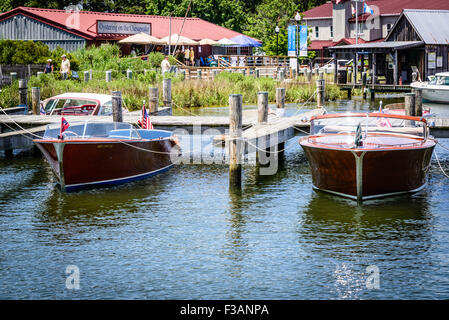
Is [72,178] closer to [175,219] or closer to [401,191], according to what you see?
[175,219]

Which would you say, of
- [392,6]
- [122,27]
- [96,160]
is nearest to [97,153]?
[96,160]

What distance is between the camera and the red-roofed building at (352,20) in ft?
227

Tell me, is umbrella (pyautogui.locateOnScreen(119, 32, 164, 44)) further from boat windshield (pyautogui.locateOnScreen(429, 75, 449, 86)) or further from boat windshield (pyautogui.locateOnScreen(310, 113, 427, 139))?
boat windshield (pyautogui.locateOnScreen(310, 113, 427, 139))

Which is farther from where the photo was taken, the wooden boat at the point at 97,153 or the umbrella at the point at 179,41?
the umbrella at the point at 179,41

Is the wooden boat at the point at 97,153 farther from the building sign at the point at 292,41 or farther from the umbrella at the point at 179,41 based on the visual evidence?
the umbrella at the point at 179,41

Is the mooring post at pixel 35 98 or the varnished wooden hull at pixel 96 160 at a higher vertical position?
the mooring post at pixel 35 98

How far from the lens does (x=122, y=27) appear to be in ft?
183

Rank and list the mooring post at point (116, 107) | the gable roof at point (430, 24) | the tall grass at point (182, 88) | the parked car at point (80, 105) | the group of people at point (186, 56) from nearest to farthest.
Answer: the mooring post at point (116, 107), the parked car at point (80, 105), the tall grass at point (182, 88), the gable roof at point (430, 24), the group of people at point (186, 56)

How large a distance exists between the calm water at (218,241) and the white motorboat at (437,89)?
829 inches

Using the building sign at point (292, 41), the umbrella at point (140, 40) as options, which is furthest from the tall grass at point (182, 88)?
the umbrella at point (140, 40)

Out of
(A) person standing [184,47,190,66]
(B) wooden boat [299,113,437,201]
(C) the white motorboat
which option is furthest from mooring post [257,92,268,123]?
(A) person standing [184,47,190,66]

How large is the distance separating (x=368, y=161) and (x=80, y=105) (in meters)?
12.1

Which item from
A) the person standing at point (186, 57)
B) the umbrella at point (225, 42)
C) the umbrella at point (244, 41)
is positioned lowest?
the person standing at point (186, 57)

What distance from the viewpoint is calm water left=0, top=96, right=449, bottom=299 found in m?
12.8
